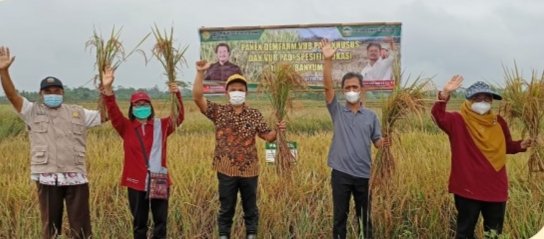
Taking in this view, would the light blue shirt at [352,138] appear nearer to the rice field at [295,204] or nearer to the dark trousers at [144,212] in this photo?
the rice field at [295,204]

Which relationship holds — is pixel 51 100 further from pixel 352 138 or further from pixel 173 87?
pixel 352 138

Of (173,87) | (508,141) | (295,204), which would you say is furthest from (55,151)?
(508,141)

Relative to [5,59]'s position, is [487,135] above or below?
below

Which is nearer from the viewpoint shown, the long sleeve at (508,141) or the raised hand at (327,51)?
the raised hand at (327,51)

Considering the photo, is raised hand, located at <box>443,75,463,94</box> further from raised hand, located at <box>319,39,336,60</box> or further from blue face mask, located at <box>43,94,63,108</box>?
blue face mask, located at <box>43,94,63,108</box>

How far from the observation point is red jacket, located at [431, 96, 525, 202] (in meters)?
3.79

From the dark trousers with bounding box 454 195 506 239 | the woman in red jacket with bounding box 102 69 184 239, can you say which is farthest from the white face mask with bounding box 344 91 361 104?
the woman in red jacket with bounding box 102 69 184 239

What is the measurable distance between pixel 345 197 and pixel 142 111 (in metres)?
1.58

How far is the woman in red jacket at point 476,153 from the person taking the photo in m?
3.79

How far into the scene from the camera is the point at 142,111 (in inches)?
157

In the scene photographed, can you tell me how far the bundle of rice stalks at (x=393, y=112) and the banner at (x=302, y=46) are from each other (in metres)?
5.20

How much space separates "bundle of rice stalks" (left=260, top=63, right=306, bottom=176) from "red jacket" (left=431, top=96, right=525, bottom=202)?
45.5 inches

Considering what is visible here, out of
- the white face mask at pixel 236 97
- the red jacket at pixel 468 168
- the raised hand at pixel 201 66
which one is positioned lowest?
the red jacket at pixel 468 168

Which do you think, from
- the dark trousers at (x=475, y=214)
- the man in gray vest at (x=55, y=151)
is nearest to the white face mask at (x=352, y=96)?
the dark trousers at (x=475, y=214)
